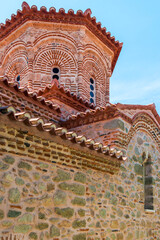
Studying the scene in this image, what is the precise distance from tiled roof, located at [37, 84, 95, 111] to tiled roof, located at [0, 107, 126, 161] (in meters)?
2.54

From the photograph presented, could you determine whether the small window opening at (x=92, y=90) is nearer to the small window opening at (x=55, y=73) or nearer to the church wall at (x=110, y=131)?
the small window opening at (x=55, y=73)

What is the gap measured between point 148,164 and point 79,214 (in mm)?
2953

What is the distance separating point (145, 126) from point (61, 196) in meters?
3.50

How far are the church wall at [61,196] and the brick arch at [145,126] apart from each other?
0.95m

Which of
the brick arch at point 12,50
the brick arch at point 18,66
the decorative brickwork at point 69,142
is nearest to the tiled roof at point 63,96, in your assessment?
the decorative brickwork at point 69,142

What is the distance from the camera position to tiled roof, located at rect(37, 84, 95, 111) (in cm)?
671

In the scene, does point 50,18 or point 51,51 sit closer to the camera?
point 50,18

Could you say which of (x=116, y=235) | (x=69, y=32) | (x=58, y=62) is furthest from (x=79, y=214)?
(x=69, y=32)

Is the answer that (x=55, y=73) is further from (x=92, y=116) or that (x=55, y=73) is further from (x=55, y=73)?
(x=92, y=116)

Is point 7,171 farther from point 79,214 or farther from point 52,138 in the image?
point 79,214

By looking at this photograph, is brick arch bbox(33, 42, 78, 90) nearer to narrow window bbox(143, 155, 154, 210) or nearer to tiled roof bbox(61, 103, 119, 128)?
tiled roof bbox(61, 103, 119, 128)

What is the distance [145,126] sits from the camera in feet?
21.2

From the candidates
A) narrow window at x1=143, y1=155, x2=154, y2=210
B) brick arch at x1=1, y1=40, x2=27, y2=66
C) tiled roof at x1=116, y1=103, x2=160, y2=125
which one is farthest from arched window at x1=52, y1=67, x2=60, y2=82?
narrow window at x1=143, y1=155, x2=154, y2=210

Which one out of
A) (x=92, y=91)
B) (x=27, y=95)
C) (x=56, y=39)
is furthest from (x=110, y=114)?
(x=56, y=39)
